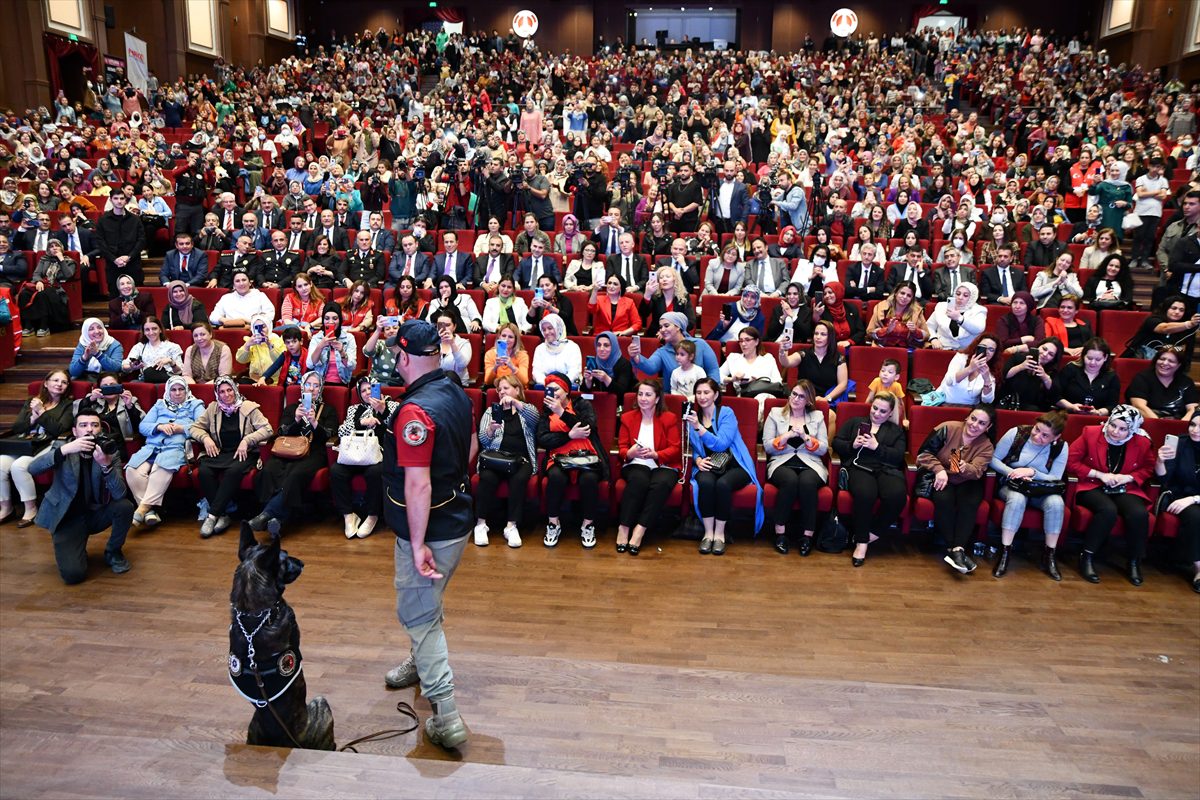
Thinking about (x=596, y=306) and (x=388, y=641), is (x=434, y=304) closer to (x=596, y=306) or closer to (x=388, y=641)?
(x=596, y=306)

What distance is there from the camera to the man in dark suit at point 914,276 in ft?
21.0

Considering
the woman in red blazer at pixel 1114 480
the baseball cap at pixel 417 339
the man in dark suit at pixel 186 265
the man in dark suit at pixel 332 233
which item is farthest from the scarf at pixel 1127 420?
the man in dark suit at pixel 186 265

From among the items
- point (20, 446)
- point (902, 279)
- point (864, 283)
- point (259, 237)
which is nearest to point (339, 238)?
point (259, 237)

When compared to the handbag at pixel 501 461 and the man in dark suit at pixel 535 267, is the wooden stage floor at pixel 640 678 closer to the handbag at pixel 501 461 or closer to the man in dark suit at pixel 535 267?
the handbag at pixel 501 461

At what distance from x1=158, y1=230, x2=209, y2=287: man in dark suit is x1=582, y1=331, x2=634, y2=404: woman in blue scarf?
394 cm

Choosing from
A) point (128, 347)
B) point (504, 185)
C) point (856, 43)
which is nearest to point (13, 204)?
point (128, 347)

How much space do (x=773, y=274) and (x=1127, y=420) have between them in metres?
2.91

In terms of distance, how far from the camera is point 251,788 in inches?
80.4

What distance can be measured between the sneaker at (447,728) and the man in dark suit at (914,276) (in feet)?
16.6

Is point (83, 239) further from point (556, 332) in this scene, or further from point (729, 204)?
point (729, 204)

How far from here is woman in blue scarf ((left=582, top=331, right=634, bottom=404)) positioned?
4824 mm

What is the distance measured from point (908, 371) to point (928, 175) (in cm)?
502

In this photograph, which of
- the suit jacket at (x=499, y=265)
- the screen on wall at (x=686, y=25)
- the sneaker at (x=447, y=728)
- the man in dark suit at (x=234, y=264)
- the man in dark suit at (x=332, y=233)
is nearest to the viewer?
the sneaker at (x=447, y=728)

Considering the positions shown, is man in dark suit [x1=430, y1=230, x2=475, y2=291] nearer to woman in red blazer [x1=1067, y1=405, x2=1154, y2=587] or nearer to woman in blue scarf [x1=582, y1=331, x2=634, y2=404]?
woman in blue scarf [x1=582, y1=331, x2=634, y2=404]
